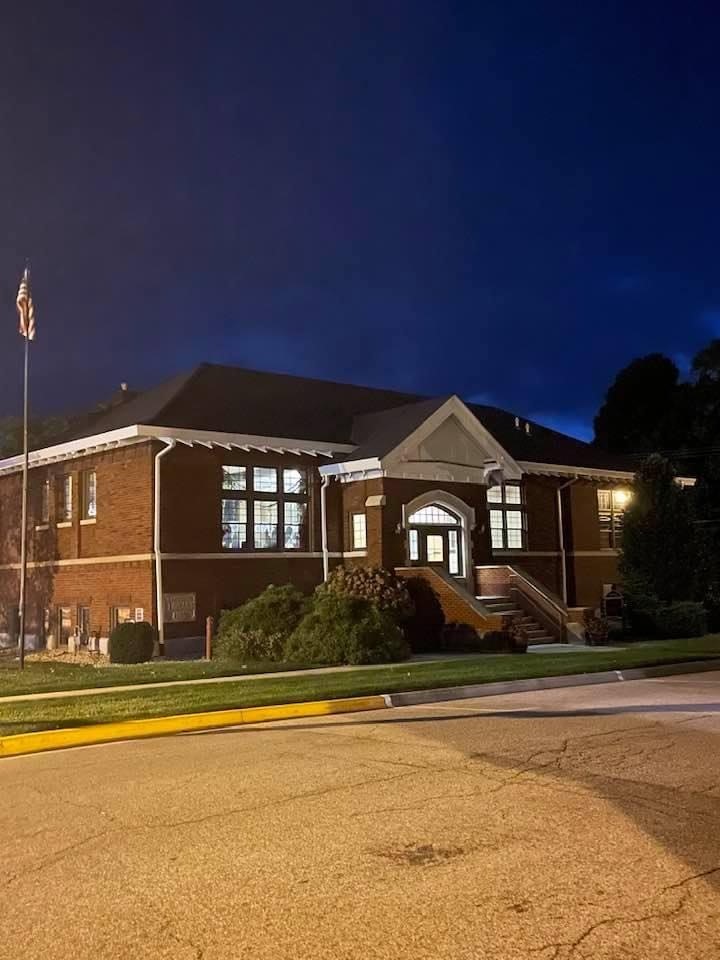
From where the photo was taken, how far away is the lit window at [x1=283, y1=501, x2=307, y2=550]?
26203mm

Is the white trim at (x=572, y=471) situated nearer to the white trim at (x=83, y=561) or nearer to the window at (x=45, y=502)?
the white trim at (x=83, y=561)

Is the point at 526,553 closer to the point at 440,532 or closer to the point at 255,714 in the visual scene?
the point at 440,532

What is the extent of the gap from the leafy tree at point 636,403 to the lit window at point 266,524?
3668cm

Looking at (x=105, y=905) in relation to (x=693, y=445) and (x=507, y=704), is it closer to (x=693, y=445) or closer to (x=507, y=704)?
(x=507, y=704)

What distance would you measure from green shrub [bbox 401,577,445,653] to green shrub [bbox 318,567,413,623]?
2.32ft

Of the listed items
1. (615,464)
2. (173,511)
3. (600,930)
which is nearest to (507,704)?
(600,930)

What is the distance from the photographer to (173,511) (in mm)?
23672

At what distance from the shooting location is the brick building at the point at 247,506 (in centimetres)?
2373

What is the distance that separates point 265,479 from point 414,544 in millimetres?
4588

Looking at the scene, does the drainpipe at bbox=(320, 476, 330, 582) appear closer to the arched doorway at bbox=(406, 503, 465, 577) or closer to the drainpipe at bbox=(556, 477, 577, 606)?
the arched doorway at bbox=(406, 503, 465, 577)

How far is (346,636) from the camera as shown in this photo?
64.9ft

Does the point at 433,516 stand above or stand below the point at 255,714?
above

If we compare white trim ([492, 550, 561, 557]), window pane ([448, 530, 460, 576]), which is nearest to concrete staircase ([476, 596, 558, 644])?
window pane ([448, 530, 460, 576])

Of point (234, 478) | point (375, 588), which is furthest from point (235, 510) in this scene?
point (375, 588)
